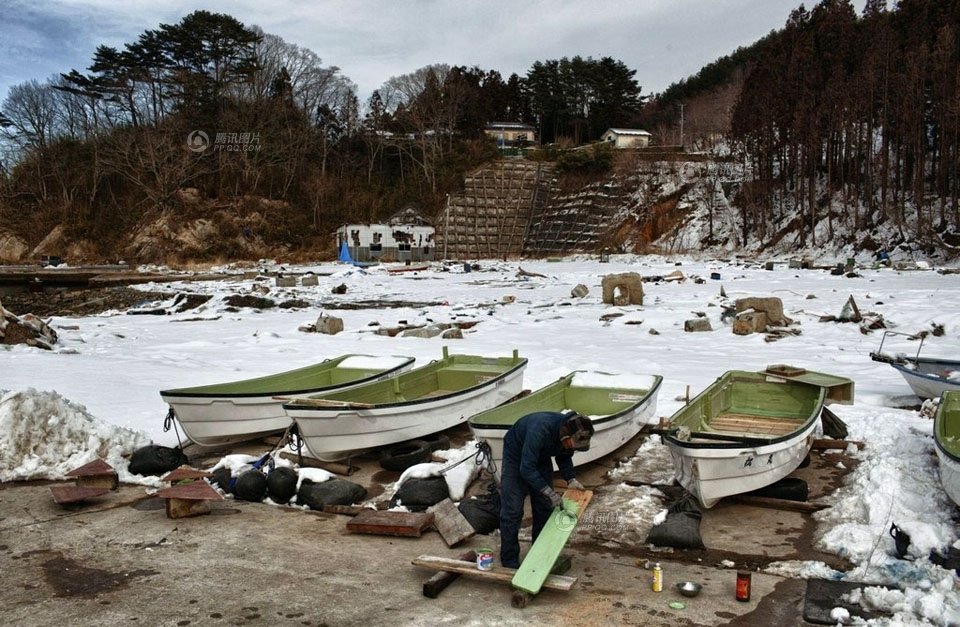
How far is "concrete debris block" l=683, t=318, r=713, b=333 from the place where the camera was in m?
19.7

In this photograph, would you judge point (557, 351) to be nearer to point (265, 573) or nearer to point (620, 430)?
point (620, 430)

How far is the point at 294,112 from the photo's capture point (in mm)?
70000

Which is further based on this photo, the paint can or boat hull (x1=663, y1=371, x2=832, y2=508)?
boat hull (x1=663, y1=371, x2=832, y2=508)

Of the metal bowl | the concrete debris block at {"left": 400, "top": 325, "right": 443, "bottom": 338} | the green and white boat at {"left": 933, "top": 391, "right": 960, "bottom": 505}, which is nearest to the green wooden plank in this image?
the metal bowl

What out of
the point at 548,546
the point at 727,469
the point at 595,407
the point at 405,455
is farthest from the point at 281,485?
the point at 727,469

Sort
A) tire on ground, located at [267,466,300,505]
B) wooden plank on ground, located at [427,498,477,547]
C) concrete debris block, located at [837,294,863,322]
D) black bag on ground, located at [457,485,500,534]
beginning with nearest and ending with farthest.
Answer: wooden plank on ground, located at [427,498,477,547]
black bag on ground, located at [457,485,500,534]
tire on ground, located at [267,466,300,505]
concrete debris block, located at [837,294,863,322]

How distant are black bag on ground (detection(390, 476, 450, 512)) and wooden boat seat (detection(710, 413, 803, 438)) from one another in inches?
139

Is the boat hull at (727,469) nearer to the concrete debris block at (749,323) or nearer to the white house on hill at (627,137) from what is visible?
the concrete debris block at (749,323)

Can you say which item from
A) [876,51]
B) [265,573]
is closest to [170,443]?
[265,573]

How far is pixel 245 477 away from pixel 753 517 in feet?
18.5

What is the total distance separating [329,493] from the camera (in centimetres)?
826

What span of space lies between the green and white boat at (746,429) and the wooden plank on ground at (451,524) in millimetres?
2193

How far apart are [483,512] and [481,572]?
1.56 meters

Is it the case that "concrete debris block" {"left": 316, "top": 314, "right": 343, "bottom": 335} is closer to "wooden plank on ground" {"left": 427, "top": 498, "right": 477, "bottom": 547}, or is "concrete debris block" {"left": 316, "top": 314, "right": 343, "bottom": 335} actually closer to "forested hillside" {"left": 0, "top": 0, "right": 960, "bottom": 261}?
"wooden plank on ground" {"left": 427, "top": 498, "right": 477, "bottom": 547}
